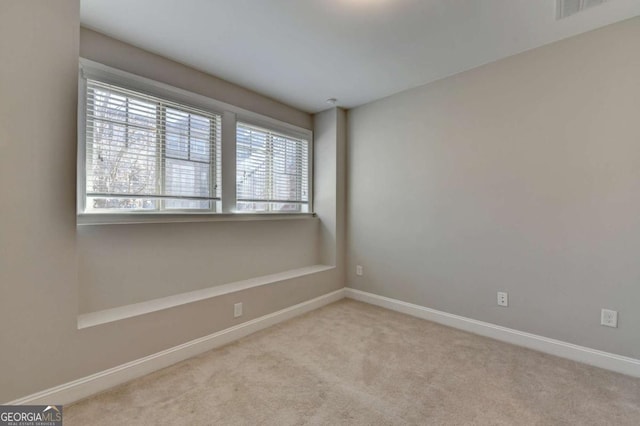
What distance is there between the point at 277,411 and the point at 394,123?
300 cm

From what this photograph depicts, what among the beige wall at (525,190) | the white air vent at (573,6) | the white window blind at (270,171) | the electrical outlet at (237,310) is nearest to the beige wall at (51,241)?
the electrical outlet at (237,310)

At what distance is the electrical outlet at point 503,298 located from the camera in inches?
98.6

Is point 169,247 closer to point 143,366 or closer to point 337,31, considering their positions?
point 143,366

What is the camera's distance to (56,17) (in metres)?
1.62

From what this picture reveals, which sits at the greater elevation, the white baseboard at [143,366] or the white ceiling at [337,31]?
the white ceiling at [337,31]

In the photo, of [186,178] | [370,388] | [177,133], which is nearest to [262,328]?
[370,388]

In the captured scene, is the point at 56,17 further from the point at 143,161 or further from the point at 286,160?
the point at 286,160

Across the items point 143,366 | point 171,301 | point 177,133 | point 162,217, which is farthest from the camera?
point 177,133

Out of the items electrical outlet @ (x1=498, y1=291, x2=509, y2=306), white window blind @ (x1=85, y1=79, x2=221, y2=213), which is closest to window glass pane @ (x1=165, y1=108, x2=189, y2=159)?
white window blind @ (x1=85, y1=79, x2=221, y2=213)

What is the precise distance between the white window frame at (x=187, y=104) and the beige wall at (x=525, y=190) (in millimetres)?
1433

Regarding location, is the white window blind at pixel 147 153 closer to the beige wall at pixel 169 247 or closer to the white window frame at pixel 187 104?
the white window frame at pixel 187 104

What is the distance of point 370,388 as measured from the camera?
1.82 m

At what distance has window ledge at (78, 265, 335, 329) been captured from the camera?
189 centimetres

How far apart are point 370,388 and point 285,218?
204cm
